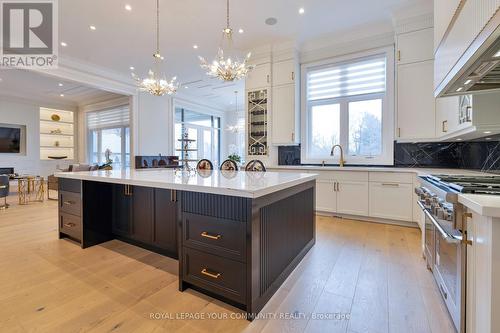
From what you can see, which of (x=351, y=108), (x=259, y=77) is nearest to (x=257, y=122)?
(x=259, y=77)

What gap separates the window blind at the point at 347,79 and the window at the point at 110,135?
5.93 metres

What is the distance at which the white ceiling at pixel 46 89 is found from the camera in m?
6.07

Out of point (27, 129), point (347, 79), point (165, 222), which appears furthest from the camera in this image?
point (27, 129)

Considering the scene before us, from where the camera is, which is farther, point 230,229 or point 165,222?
point 165,222

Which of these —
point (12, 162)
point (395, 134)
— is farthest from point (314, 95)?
point (12, 162)

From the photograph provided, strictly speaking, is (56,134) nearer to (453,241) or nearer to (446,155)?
(453,241)

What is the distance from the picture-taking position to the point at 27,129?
7.61 meters

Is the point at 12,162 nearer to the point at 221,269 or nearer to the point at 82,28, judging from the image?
the point at 82,28

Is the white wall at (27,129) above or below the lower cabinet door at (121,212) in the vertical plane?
above

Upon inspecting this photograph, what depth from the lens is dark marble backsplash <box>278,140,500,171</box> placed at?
2.76 m

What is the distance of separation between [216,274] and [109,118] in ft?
27.1

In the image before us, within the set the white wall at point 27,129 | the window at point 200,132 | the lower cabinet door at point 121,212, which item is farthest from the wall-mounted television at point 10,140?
the lower cabinet door at point 121,212

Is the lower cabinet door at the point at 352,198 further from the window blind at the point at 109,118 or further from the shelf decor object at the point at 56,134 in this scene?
the shelf decor object at the point at 56,134

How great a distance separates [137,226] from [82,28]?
373 cm
